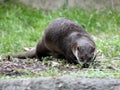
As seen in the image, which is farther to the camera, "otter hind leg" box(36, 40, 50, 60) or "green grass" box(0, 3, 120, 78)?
"green grass" box(0, 3, 120, 78)

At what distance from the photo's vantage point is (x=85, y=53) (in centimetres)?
529

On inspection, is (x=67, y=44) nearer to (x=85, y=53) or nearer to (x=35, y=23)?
(x=85, y=53)

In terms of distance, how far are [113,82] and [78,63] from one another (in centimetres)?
150

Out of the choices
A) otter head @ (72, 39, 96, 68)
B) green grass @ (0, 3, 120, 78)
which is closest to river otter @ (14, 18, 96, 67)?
otter head @ (72, 39, 96, 68)

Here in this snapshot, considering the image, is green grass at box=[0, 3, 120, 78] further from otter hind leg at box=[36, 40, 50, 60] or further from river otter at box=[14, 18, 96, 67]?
river otter at box=[14, 18, 96, 67]

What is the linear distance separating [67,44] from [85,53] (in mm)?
442

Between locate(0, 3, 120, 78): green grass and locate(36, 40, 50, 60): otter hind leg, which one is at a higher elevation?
locate(0, 3, 120, 78): green grass

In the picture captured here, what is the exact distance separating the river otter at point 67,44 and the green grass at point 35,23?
3.39 ft

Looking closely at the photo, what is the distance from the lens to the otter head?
5238 millimetres


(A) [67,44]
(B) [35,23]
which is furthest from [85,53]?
(B) [35,23]

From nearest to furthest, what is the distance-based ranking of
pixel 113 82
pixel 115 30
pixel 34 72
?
1. pixel 113 82
2. pixel 34 72
3. pixel 115 30

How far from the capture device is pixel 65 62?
5562 mm

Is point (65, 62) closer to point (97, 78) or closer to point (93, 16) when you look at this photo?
point (97, 78)

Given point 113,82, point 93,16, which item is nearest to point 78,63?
point 113,82
